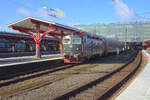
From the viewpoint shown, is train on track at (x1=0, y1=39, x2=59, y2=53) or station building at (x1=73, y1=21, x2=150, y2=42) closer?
train on track at (x1=0, y1=39, x2=59, y2=53)

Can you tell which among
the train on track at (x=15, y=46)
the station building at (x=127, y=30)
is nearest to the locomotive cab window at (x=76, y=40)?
the train on track at (x=15, y=46)

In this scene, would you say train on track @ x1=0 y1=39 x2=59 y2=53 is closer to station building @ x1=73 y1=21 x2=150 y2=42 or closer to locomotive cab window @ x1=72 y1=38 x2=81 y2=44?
locomotive cab window @ x1=72 y1=38 x2=81 y2=44

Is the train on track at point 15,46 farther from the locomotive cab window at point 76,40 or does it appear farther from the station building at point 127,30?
the station building at point 127,30

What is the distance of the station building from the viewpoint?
8521 centimetres

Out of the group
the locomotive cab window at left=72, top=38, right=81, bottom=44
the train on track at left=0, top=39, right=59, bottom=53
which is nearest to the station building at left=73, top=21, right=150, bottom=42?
the train on track at left=0, top=39, right=59, bottom=53

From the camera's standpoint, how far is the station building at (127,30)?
280 feet

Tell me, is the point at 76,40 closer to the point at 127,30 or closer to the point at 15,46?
the point at 15,46

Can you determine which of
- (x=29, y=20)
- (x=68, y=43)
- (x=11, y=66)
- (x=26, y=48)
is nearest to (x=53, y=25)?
(x=29, y=20)

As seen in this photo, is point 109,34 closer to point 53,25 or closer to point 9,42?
point 9,42

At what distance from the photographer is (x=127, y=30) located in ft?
297

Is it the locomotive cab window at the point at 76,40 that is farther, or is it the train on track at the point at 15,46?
the train on track at the point at 15,46

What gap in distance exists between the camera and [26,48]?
41688 millimetres

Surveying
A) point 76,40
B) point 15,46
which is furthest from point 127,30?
point 76,40

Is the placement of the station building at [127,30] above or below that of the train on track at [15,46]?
above
